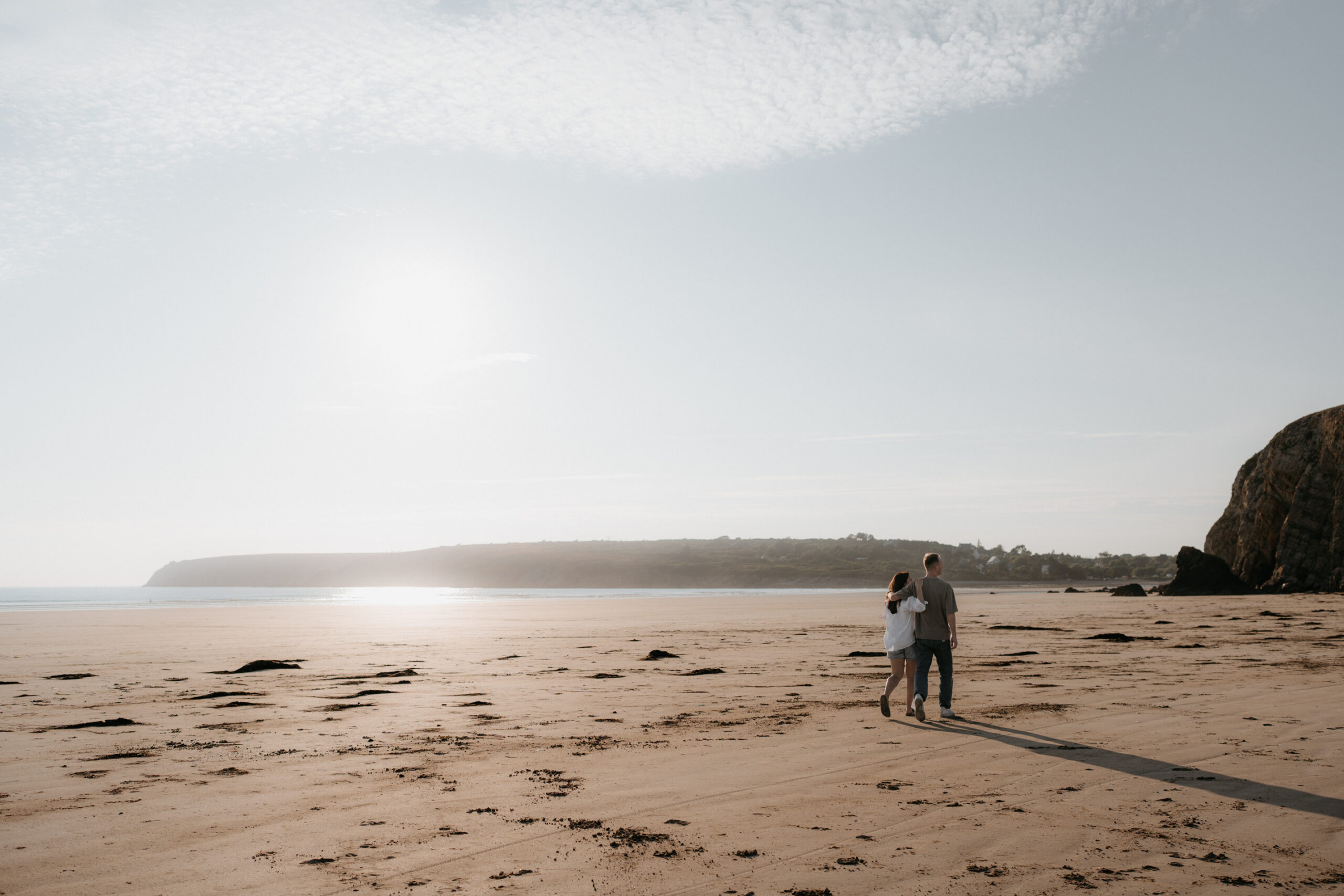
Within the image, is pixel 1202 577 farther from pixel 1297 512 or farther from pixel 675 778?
pixel 675 778

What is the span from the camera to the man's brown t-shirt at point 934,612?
934 cm

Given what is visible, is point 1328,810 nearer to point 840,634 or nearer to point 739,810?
point 739,810

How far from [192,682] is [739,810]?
9.81 meters

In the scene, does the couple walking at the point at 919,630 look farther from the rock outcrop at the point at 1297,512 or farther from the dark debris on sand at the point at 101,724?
the rock outcrop at the point at 1297,512

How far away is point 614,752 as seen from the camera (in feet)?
24.1

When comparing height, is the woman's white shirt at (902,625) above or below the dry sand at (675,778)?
above

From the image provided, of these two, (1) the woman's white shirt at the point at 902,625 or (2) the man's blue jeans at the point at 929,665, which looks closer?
(2) the man's blue jeans at the point at 929,665

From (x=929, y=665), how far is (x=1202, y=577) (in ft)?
117

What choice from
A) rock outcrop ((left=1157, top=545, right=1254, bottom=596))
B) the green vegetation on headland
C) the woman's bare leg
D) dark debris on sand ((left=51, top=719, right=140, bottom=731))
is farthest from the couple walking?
the green vegetation on headland

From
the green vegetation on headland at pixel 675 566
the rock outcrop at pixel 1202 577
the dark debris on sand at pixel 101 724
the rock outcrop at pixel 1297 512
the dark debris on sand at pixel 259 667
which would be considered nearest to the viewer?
the dark debris on sand at pixel 101 724

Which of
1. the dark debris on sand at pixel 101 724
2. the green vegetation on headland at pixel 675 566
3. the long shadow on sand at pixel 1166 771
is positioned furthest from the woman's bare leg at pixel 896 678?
the green vegetation on headland at pixel 675 566

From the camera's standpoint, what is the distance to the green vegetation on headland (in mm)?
89875

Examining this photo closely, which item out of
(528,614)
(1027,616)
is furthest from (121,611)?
(1027,616)

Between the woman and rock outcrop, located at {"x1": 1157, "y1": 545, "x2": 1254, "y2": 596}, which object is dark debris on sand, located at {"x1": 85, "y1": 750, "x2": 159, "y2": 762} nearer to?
the woman
